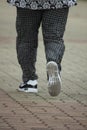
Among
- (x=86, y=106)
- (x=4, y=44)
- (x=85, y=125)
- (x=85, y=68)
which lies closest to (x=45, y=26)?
(x=86, y=106)

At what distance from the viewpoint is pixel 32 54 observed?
7.24m

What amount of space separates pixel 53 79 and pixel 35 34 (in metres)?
0.92

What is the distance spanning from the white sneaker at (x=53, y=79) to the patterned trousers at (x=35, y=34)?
23cm

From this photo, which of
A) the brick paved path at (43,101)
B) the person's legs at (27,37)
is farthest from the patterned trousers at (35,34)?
the brick paved path at (43,101)

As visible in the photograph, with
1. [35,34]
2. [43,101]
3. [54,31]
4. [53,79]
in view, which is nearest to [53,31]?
[54,31]

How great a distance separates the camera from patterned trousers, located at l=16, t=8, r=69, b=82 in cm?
680

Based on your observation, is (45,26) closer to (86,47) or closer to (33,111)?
(33,111)

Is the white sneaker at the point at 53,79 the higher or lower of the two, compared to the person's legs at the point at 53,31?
lower

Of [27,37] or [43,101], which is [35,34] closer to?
[27,37]

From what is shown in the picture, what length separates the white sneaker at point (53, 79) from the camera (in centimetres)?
635

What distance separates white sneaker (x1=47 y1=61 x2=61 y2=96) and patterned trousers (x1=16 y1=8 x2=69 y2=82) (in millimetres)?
229

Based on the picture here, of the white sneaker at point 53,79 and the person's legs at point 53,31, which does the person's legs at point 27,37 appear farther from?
the white sneaker at point 53,79

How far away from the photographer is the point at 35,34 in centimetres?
712

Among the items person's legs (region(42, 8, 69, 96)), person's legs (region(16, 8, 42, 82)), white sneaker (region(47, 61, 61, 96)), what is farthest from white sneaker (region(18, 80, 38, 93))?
white sneaker (region(47, 61, 61, 96))
